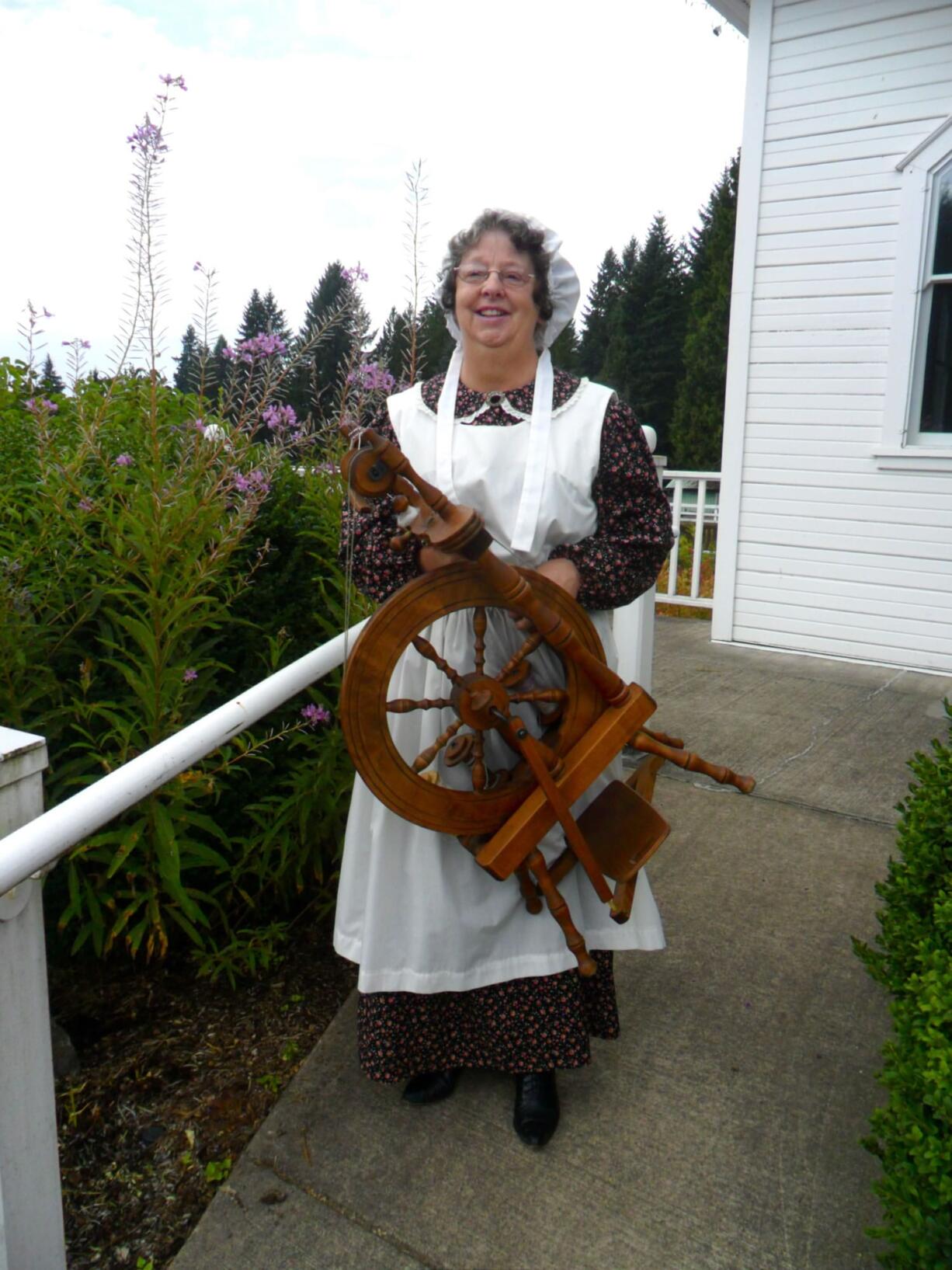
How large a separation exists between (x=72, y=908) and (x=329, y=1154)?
0.69m

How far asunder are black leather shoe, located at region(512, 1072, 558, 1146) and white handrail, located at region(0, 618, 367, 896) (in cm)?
85

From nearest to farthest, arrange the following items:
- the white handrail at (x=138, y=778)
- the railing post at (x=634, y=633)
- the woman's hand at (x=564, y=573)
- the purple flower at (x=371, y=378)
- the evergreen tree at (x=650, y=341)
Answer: the white handrail at (x=138, y=778)
the woman's hand at (x=564, y=573)
the purple flower at (x=371, y=378)
the railing post at (x=634, y=633)
the evergreen tree at (x=650, y=341)

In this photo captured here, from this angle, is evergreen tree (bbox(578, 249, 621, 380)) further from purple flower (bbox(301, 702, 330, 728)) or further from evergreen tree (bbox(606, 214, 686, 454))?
purple flower (bbox(301, 702, 330, 728))

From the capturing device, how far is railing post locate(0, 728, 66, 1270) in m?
1.18

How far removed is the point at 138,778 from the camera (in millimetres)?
1289

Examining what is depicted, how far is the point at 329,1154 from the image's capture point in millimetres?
1688

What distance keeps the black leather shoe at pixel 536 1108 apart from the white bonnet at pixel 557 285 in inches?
53.9

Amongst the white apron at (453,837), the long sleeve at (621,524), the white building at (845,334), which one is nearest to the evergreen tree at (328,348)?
the white apron at (453,837)

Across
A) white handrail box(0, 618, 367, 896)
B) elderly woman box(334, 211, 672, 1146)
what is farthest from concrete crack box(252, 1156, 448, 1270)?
white handrail box(0, 618, 367, 896)

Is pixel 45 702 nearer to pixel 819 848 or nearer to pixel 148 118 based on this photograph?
pixel 148 118

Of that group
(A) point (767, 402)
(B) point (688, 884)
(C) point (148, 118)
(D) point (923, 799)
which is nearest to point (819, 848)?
(B) point (688, 884)

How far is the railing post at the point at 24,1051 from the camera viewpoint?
1.18 m

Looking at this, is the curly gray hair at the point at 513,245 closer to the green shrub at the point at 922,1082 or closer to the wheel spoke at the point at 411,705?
the wheel spoke at the point at 411,705

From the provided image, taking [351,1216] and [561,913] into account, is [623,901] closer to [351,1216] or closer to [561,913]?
[561,913]
